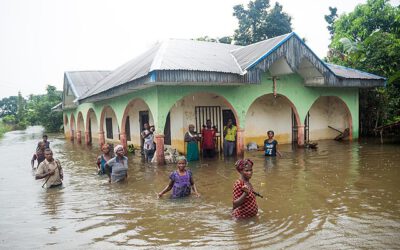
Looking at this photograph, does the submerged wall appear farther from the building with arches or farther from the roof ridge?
the roof ridge

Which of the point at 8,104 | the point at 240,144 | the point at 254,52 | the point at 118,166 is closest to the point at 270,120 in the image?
the point at 240,144

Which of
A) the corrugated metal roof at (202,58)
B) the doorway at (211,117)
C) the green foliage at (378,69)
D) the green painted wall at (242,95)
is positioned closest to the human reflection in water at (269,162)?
the green painted wall at (242,95)

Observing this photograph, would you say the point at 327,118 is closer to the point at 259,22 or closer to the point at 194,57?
the point at 194,57

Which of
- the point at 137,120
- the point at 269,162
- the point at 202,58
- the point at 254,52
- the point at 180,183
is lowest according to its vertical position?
the point at 269,162

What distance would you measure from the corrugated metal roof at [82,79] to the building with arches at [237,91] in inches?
114

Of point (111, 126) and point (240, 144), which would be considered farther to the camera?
point (111, 126)

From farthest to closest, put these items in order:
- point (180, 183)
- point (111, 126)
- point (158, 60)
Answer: point (111, 126), point (158, 60), point (180, 183)

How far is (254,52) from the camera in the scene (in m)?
11.9

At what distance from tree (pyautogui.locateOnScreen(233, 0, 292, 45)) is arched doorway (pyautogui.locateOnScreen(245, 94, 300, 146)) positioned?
54.6ft

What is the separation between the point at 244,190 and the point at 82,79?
63.7 feet

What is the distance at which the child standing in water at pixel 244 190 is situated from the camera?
4508 millimetres

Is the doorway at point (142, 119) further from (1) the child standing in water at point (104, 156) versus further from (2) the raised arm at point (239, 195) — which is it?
(2) the raised arm at point (239, 195)

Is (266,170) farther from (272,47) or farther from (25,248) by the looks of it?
(25,248)

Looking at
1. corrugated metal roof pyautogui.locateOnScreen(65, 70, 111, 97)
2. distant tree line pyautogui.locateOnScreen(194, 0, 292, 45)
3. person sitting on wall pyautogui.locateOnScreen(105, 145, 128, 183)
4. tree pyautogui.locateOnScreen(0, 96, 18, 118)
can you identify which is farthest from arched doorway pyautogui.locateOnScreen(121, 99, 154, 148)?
tree pyautogui.locateOnScreen(0, 96, 18, 118)
